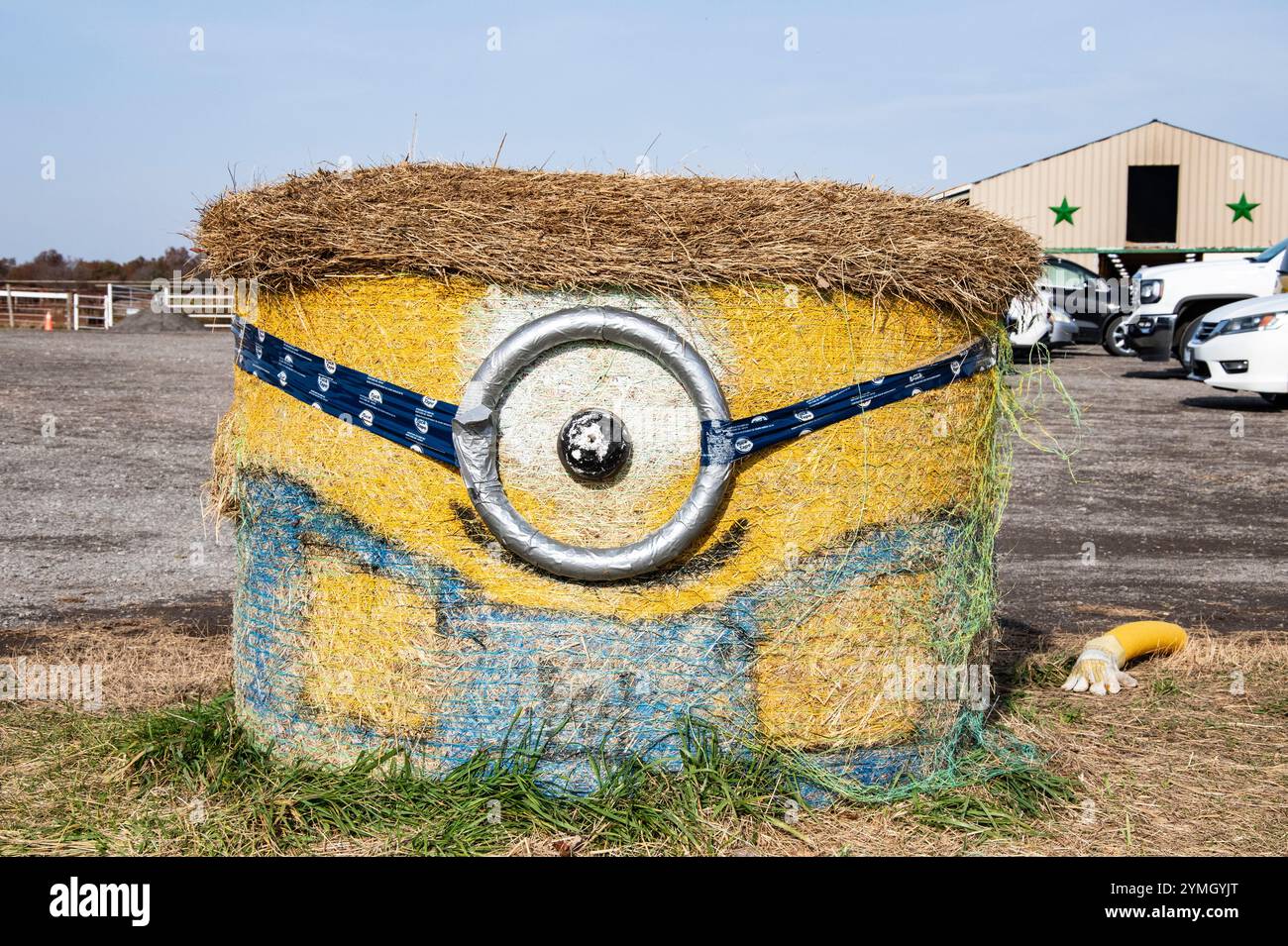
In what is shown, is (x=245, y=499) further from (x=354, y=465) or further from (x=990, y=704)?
(x=990, y=704)

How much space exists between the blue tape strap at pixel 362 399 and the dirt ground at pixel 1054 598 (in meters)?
1.11

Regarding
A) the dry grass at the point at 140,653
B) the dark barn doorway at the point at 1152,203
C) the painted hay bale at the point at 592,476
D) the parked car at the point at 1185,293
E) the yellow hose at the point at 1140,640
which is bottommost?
the dry grass at the point at 140,653

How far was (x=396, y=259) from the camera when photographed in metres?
3.41

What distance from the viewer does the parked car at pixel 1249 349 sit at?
13.9m

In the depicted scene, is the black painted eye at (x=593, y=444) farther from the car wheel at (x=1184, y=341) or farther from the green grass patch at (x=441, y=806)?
the car wheel at (x=1184, y=341)

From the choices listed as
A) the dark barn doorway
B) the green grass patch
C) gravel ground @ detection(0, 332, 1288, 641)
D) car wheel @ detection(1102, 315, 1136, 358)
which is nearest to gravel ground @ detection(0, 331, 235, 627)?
gravel ground @ detection(0, 332, 1288, 641)

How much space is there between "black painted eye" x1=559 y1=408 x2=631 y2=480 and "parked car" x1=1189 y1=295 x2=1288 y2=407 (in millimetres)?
12684

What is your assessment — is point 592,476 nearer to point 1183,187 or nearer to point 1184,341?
point 1184,341

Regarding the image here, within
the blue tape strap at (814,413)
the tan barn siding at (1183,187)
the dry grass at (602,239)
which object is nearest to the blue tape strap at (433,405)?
the blue tape strap at (814,413)

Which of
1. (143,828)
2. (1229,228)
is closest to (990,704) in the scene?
(143,828)

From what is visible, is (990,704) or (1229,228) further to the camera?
(1229,228)

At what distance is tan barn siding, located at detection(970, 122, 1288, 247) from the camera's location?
3284 centimetres
